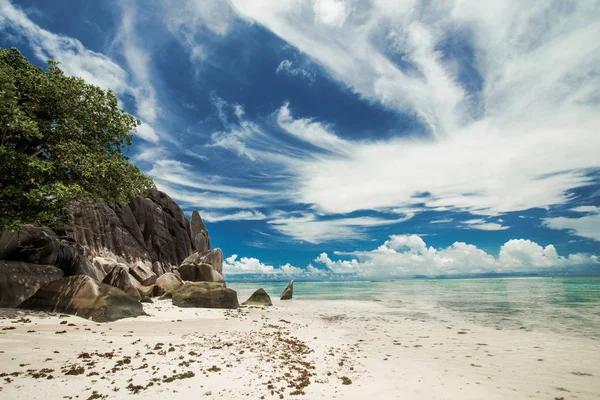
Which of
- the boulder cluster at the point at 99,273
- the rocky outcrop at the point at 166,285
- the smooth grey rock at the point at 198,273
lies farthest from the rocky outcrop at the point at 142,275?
the rocky outcrop at the point at 166,285

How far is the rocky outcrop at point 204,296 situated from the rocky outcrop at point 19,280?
26.4 feet

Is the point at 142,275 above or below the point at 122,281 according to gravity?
above

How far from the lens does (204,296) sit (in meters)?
23.6

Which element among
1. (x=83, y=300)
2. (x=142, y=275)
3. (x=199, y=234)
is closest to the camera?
(x=83, y=300)

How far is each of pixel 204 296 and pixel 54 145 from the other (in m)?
14.0

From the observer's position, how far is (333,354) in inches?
414

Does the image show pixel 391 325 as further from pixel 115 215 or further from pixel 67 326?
pixel 115 215

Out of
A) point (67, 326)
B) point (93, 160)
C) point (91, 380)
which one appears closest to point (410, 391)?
point (91, 380)

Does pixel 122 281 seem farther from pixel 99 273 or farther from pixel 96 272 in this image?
pixel 99 273

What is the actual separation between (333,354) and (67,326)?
10.3 metres

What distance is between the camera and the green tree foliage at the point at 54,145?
13203 mm

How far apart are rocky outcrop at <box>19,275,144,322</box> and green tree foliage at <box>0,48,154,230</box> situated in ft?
11.2

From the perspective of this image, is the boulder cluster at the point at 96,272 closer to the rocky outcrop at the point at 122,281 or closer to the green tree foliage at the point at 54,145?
the rocky outcrop at the point at 122,281

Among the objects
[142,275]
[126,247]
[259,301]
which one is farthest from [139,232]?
[259,301]
